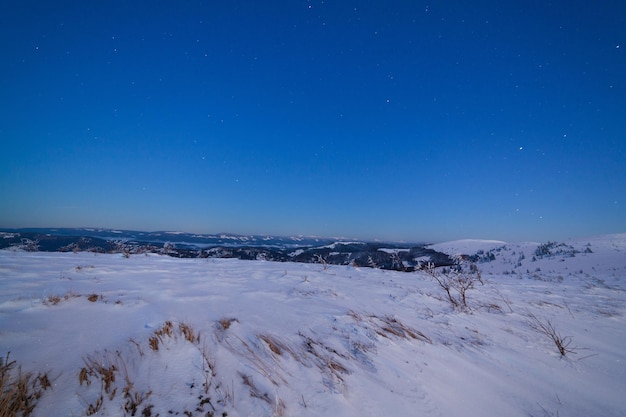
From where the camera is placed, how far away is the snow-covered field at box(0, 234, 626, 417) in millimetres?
1515

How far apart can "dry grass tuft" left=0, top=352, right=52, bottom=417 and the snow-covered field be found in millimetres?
44

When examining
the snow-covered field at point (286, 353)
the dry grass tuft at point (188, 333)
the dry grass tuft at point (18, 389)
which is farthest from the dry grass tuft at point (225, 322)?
the dry grass tuft at point (18, 389)

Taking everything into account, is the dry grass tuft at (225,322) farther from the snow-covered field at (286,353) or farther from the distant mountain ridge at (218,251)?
the distant mountain ridge at (218,251)

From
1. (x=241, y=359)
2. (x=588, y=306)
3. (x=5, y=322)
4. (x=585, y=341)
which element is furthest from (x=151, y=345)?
(x=588, y=306)

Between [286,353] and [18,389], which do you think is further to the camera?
[286,353]

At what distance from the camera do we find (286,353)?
212 cm

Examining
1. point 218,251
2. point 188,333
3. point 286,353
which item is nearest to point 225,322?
point 188,333

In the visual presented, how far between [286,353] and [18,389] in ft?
4.91

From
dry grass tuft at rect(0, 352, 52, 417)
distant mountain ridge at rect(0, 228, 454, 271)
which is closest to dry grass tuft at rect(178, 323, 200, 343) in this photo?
dry grass tuft at rect(0, 352, 52, 417)

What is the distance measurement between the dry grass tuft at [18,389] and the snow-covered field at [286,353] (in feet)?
0.14

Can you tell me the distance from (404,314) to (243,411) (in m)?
2.88

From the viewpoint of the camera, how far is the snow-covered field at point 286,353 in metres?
1.51

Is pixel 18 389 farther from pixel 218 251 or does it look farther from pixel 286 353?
pixel 218 251

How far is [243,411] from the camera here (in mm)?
1418
